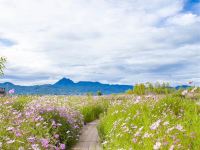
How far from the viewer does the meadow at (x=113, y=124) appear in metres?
5.26

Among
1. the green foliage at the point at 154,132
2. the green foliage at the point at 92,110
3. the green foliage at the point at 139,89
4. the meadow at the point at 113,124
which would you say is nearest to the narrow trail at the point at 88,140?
the meadow at the point at 113,124

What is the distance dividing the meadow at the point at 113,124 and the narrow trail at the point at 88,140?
0.24 metres

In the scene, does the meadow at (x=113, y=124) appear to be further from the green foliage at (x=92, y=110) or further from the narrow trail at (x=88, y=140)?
the narrow trail at (x=88, y=140)

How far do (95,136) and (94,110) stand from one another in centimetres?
556

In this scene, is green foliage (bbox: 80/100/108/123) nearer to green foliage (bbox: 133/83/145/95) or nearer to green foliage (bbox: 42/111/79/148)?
green foliage (bbox: 42/111/79/148)

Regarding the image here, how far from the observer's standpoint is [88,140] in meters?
11.0

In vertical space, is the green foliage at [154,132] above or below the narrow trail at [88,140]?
above

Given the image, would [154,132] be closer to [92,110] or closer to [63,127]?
[63,127]

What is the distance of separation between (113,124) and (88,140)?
2556 millimetres

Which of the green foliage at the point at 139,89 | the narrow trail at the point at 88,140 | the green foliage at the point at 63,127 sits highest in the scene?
the green foliage at the point at 139,89

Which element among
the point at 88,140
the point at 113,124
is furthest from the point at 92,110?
the point at 113,124

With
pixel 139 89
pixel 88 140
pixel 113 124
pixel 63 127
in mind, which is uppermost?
pixel 139 89

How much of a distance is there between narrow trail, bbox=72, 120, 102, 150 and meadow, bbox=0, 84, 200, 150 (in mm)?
238

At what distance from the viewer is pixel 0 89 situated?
2912 centimetres
